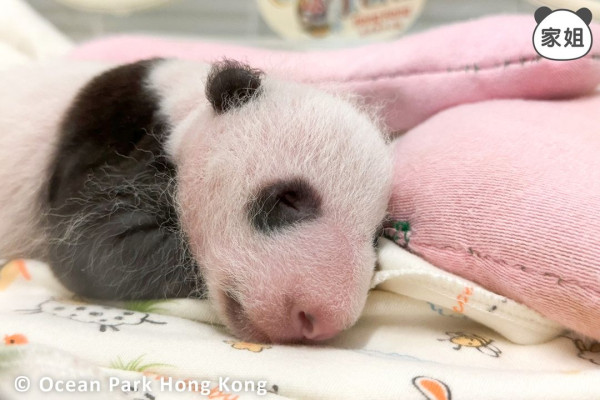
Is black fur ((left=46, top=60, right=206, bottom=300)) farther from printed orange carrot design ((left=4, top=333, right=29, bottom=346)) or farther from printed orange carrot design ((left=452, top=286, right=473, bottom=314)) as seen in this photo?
printed orange carrot design ((left=452, top=286, right=473, bottom=314))

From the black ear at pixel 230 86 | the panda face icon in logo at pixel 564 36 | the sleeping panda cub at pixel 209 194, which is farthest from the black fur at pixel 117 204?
the panda face icon in logo at pixel 564 36

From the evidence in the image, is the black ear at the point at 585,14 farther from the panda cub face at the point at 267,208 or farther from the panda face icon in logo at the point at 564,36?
the panda cub face at the point at 267,208

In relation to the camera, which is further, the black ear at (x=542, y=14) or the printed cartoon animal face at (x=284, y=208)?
the black ear at (x=542, y=14)

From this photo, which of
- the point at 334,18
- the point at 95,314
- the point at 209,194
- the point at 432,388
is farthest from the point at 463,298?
the point at 334,18

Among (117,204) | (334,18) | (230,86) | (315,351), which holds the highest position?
(334,18)

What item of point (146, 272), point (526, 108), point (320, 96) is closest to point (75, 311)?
point (146, 272)

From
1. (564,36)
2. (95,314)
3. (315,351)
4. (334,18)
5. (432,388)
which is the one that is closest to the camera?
(432,388)

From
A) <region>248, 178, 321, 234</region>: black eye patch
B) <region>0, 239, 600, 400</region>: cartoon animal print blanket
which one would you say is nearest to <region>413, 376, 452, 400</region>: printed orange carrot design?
<region>0, 239, 600, 400</region>: cartoon animal print blanket

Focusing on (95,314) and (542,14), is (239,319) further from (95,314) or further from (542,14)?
(542,14)
